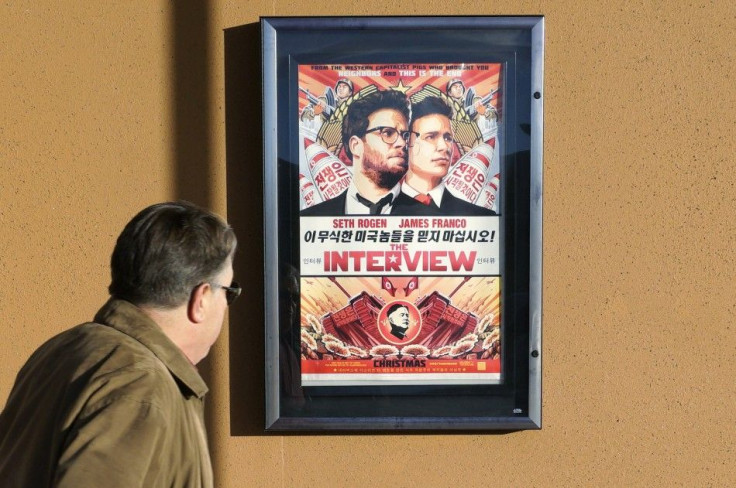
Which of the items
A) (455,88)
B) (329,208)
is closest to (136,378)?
(329,208)

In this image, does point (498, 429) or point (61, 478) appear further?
point (498, 429)

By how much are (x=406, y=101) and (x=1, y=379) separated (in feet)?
5.97

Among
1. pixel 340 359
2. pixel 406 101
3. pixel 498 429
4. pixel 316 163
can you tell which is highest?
pixel 406 101

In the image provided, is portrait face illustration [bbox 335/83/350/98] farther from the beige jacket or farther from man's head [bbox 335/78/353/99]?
the beige jacket

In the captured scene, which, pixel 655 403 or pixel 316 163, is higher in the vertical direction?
pixel 316 163

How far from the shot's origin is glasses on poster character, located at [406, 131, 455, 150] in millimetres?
3182

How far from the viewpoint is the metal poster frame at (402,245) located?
3.14 meters

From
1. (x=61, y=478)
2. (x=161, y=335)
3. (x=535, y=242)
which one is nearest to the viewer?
(x=61, y=478)

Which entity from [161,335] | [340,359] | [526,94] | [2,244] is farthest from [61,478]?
[526,94]

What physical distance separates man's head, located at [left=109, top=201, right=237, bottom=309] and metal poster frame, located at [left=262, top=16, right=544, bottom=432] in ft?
3.70

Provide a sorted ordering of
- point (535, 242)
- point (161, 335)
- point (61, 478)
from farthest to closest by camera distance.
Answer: point (535, 242), point (161, 335), point (61, 478)

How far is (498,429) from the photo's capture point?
10.6ft

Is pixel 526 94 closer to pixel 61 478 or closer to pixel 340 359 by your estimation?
pixel 340 359

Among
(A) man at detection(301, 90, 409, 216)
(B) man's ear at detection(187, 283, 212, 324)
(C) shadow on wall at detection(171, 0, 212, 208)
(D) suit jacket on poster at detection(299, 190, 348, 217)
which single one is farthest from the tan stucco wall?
(B) man's ear at detection(187, 283, 212, 324)
